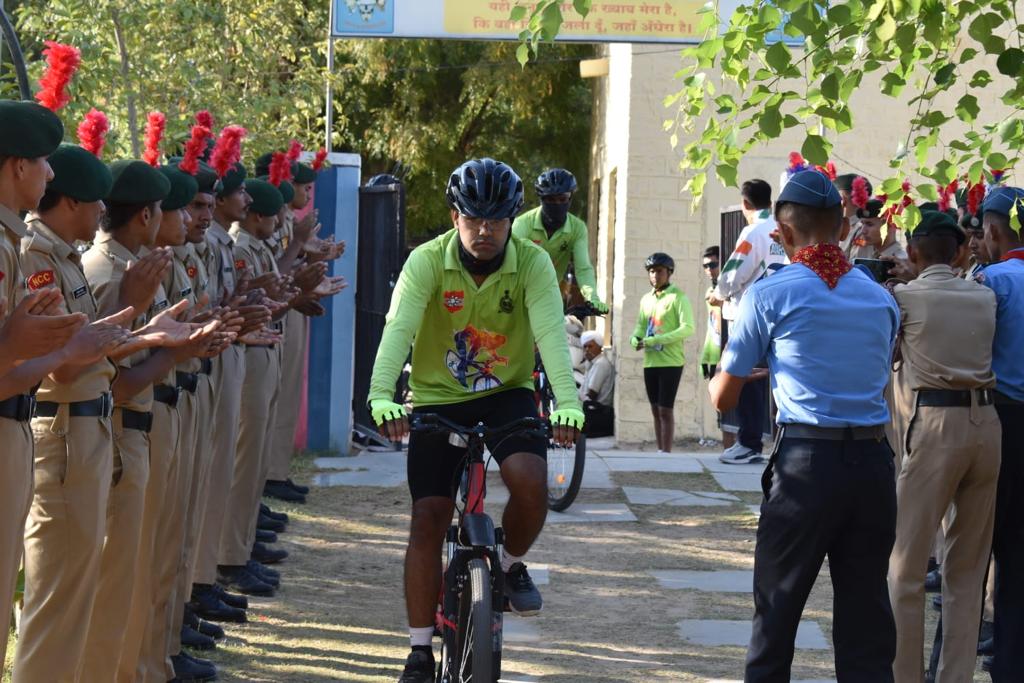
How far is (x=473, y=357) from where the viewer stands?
20.8ft

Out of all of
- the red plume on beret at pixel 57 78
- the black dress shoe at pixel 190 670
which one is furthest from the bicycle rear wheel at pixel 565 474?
the red plume on beret at pixel 57 78

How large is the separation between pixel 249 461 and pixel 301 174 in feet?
10.8

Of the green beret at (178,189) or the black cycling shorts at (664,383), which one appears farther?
the black cycling shorts at (664,383)

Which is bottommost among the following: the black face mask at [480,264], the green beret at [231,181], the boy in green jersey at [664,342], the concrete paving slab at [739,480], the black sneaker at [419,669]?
the concrete paving slab at [739,480]

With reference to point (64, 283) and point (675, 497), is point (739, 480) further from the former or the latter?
point (64, 283)

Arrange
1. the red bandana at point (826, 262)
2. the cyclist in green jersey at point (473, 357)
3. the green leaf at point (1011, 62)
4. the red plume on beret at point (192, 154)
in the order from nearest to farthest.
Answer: the red bandana at point (826, 262), the green leaf at point (1011, 62), the cyclist in green jersey at point (473, 357), the red plume on beret at point (192, 154)

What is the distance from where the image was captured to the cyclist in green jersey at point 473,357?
607 cm

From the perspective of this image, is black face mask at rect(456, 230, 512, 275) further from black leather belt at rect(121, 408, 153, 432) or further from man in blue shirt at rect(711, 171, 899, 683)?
black leather belt at rect(121, 408, 153, 432)

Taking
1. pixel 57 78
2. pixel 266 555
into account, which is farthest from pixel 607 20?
pixel 57 78

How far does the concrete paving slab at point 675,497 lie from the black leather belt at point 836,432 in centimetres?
659

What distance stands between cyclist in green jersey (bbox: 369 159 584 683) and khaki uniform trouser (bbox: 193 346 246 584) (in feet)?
6.48

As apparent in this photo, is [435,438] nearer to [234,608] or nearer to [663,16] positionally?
[234,608]

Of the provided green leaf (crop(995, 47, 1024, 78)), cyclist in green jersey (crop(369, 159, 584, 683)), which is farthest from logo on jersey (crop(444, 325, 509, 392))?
green leaf (crop(995, 47, 1024, 78))

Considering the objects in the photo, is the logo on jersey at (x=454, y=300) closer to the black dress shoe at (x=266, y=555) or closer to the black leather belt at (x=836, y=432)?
the black leather belt at (x=836, y=432)
